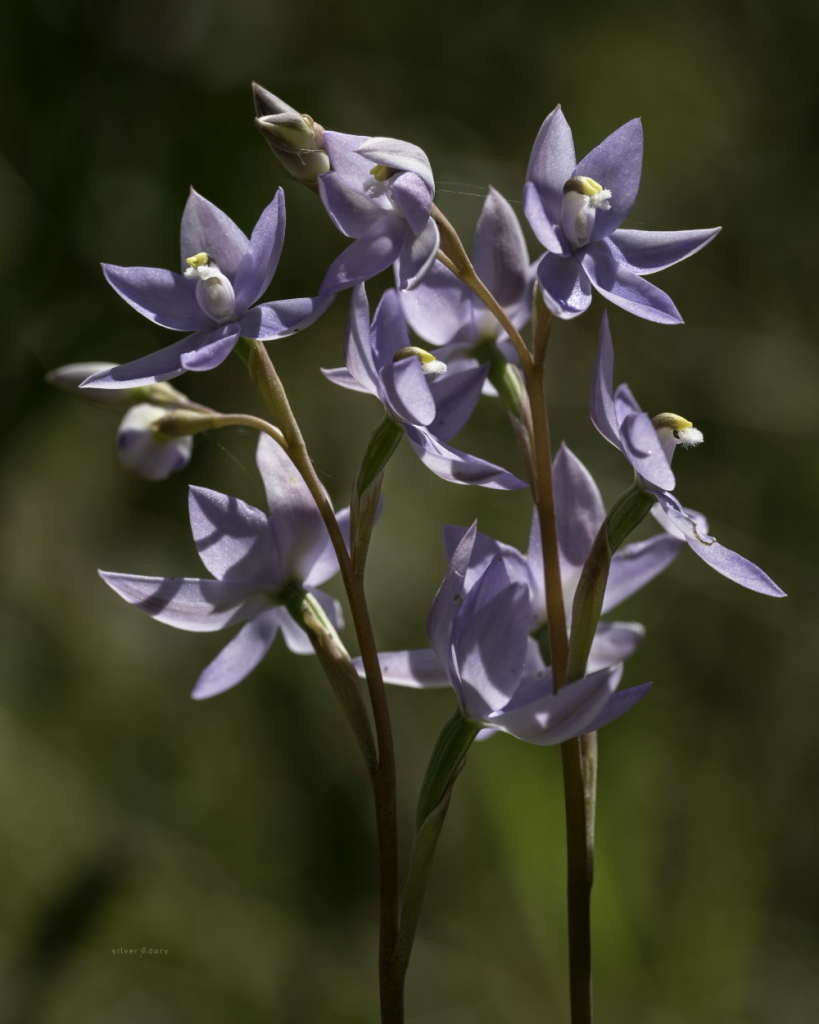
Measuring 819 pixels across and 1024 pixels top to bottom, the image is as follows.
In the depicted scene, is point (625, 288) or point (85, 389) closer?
point (625, 288)

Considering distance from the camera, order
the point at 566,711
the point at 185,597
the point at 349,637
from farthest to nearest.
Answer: the point at 349,637, the point at 185,597, the point at 566,711

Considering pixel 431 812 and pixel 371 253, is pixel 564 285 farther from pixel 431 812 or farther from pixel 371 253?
pixel 431 812

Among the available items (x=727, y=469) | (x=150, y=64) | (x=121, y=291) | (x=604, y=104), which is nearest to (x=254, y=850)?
(x=727, y=469)

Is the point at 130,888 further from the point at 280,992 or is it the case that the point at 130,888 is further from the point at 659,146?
the point at 659,146

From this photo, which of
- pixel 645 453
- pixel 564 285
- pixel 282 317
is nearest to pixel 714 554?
pixel 645 453

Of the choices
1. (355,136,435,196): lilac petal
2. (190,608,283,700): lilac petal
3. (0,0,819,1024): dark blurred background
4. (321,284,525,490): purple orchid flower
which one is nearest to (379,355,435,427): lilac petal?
(321,284,525,490): purple orchid flower

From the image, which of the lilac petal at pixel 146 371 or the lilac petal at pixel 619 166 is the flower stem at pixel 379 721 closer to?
the lilac petal at pixel 146 371

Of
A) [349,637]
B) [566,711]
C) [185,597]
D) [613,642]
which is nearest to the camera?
[566,711]
